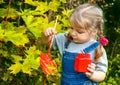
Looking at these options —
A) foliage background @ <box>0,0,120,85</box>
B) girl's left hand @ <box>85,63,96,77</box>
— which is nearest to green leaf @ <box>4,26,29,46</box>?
foliage background @ <box>0,0,120,85</box>

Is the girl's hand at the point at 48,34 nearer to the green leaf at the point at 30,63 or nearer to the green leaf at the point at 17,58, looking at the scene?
the green leaf at the point at 30,63

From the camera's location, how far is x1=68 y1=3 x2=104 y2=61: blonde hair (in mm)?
3178

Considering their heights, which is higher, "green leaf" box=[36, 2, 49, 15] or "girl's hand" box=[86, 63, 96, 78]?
"green leaf" box=[36, 2, 49, 15]

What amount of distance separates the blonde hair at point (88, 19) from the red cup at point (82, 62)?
18cm

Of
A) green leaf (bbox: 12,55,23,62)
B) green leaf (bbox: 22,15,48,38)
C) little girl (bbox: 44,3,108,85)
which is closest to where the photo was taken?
little girl (bbox: 44,3,108,85)

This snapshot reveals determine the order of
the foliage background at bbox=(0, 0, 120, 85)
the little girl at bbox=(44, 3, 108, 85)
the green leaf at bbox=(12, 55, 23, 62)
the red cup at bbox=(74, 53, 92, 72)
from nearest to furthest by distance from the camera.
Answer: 1. the red cup at bbox=(74, 53, 92, 72)
2. the little girl at bbox=(44, 3, 108, 85)
3. the foliage background at bbox=(0, 0, 120, 85)
4. the green leaf at bbox=(12, 55, 23, 62)

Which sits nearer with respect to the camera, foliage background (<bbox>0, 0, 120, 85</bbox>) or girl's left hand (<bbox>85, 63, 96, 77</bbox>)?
girl's left hand (<bbox>85, 63, 96, 77</bbox>)

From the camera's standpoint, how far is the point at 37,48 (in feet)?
12.8

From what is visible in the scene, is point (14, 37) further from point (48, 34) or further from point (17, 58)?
point (17, 58)

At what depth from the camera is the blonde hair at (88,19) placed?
318 cm

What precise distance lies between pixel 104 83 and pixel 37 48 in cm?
167

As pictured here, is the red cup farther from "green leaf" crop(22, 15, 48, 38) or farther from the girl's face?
"green leaf" crop(22, 15, 48, 38)

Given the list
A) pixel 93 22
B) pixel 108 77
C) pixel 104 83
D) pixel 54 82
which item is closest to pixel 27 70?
pixel 93 22

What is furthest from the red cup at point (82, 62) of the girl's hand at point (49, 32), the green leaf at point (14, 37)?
the green leaf at point (14, 37)
